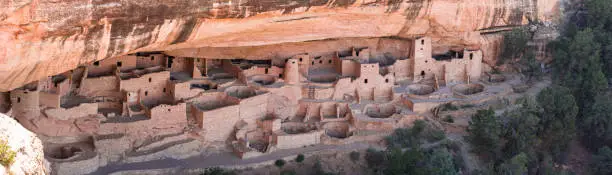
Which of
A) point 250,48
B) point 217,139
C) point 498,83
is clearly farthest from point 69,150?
point 498,83

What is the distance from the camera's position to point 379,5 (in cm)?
1759

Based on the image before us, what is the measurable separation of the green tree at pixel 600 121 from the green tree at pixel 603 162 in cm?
107

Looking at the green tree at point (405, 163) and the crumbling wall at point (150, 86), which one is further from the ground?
the crumbling wall at point (150, 86)

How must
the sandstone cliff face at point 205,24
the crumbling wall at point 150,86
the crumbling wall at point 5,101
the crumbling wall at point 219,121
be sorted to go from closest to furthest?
1. the sandstone cliff face at point 205,24
2. the crumbling wall at point 5,101
3. the crumbling wall at point 219,121
4. the crumbling wall at point 150,86

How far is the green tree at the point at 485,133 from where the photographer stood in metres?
18.7

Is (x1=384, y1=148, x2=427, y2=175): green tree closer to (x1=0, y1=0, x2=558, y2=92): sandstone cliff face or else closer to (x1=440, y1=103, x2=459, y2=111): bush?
(x1=440, y1=103, x2=459, y2=111): bush

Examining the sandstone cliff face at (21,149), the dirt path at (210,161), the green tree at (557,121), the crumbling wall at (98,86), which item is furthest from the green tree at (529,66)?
the sandstone cliff face at (21,149)

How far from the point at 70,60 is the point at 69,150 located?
127 inches

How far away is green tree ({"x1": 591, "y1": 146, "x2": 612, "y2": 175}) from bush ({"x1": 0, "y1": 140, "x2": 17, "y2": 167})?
1492cm

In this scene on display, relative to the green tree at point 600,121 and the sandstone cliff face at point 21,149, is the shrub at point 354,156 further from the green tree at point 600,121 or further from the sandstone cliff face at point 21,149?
the sandstone cliff face at point 21,149

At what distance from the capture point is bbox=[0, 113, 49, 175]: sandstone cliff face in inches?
296

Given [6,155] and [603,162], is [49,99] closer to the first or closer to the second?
[6,155]

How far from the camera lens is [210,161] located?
17.2m

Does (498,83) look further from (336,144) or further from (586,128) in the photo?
(336,144)
